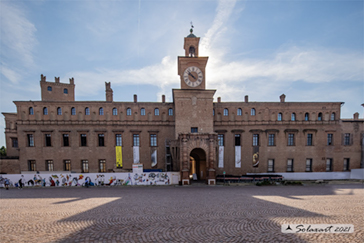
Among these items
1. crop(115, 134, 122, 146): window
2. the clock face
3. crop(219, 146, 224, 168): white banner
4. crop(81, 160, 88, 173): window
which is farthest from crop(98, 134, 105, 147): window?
crop(219, 146, 224, 168): white banner

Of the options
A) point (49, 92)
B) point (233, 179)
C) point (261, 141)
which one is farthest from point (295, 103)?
point (49, 92)

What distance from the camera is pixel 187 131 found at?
84.4ft

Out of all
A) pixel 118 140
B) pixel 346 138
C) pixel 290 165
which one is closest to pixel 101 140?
pixel 118 140

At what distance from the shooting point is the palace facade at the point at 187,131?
26.5 m

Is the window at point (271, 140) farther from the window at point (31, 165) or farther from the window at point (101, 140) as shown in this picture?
the window at point (31, 165)

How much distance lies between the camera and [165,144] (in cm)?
2745

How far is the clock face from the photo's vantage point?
26453 millimetres

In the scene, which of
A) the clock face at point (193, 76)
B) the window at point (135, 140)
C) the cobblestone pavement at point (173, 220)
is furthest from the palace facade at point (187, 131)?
the cobblestone pavement at point (173, 220)

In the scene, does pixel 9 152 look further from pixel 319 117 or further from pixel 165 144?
pixel 319 117

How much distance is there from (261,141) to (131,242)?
27.4m

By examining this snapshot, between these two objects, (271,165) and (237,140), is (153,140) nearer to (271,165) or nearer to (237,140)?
(237,140)

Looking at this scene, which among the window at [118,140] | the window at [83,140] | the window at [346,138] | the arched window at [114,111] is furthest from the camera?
the window at [346,138]

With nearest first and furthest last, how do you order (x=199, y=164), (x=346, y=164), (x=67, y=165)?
(x=67, y=165)
(x=199, y=164)
(x=346, y=164)

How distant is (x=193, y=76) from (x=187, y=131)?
9.46m
